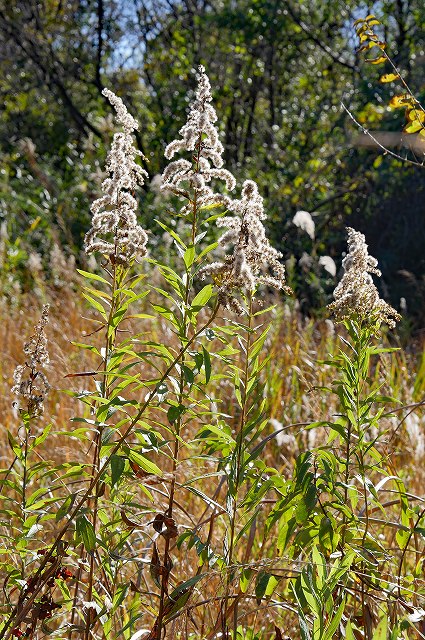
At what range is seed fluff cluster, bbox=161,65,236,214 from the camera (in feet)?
6.22

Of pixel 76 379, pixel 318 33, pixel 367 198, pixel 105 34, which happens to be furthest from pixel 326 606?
pixel 105 34

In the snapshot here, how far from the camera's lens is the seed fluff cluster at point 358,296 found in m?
1.97

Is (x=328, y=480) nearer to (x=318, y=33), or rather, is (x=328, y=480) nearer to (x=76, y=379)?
(x=76, y=379)

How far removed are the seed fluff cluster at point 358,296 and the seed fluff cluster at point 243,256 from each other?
0.83 ft

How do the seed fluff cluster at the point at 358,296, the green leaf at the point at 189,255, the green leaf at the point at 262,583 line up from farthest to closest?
1. the seed fluff cluster at the point at 358,296
2. the green leaf at the point at 189,255
3. the green leaf at the point at 262,583

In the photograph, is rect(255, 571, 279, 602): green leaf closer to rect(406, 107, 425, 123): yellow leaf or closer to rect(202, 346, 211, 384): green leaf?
rect(202, 346, 211, 384): green leaf

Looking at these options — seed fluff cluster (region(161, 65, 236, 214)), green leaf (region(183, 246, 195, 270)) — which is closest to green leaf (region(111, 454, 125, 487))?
green leaf (region(183, 246, 195, 270))

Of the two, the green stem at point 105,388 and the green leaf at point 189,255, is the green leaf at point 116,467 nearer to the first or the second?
the green stem at point 105,388

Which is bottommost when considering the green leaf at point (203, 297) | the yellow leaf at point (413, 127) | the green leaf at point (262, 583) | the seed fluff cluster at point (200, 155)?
the green leaf at point (262, 583)

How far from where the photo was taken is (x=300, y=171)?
31.0 ft

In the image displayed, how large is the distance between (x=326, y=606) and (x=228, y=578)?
273 mm

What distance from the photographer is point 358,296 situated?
6.45 ft

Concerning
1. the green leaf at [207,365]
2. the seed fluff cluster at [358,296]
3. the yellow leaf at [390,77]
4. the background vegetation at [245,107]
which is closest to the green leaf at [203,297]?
the green leaf at [207,365]

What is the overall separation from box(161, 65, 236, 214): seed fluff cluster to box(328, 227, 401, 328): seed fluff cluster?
0.33 metres
